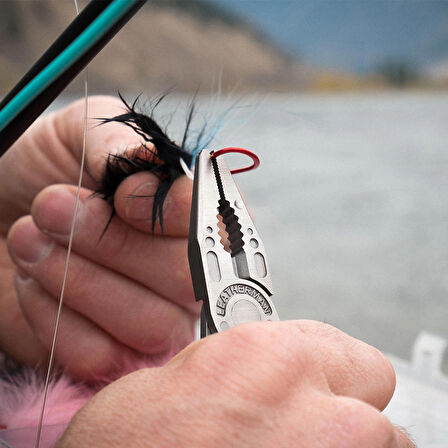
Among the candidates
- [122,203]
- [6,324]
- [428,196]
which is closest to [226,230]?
[122,203]

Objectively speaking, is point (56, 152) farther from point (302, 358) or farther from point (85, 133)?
point (302, 358)

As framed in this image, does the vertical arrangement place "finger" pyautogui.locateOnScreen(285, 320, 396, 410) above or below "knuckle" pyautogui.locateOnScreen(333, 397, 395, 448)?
above

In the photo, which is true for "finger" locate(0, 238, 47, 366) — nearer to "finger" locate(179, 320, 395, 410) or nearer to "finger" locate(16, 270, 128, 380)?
"finger" locate(16, 270, 128, 380)

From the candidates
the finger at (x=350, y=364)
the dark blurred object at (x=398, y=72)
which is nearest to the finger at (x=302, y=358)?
the finger at (x=350, y=364)

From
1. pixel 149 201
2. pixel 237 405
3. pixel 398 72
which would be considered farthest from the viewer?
pixel 398 72

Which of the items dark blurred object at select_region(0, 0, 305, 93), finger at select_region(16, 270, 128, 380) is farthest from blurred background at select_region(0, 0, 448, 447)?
finger at select_region(16, 270, 128, 380)

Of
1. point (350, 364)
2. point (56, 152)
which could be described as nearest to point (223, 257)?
point (350, 364)
